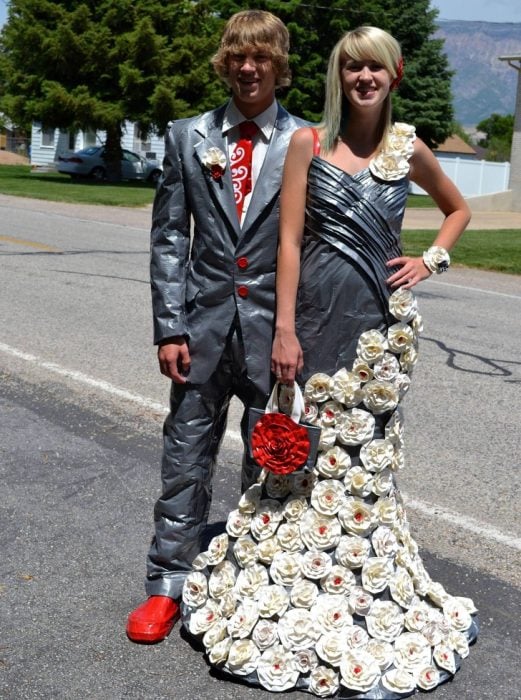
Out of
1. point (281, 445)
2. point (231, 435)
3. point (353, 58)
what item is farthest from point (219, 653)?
point (231, 435)

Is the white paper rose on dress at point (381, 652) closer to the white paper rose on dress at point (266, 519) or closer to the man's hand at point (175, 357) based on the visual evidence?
the white paper rose on dress at point (266, 519)

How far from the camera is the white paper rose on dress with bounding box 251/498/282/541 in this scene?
3.15 m

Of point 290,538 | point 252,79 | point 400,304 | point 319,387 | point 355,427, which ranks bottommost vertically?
point 290,538

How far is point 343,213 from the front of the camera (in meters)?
3.00

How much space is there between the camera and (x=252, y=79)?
10.2ft

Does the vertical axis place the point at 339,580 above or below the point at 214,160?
below

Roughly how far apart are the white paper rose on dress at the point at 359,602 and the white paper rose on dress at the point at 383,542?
0.42 ft

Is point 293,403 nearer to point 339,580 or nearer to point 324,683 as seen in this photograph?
point 339,580

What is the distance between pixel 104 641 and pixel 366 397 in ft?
3.82

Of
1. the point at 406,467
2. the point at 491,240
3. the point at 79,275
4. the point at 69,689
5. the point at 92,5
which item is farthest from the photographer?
the point at 92,5

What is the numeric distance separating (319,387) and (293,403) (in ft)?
0.31

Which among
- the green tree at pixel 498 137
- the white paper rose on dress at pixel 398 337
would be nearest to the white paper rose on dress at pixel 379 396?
the white paper rose on dress at pixel 398 337

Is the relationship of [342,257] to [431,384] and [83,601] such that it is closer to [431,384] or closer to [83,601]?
[83,601]

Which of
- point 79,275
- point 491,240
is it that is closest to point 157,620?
point 79,275
